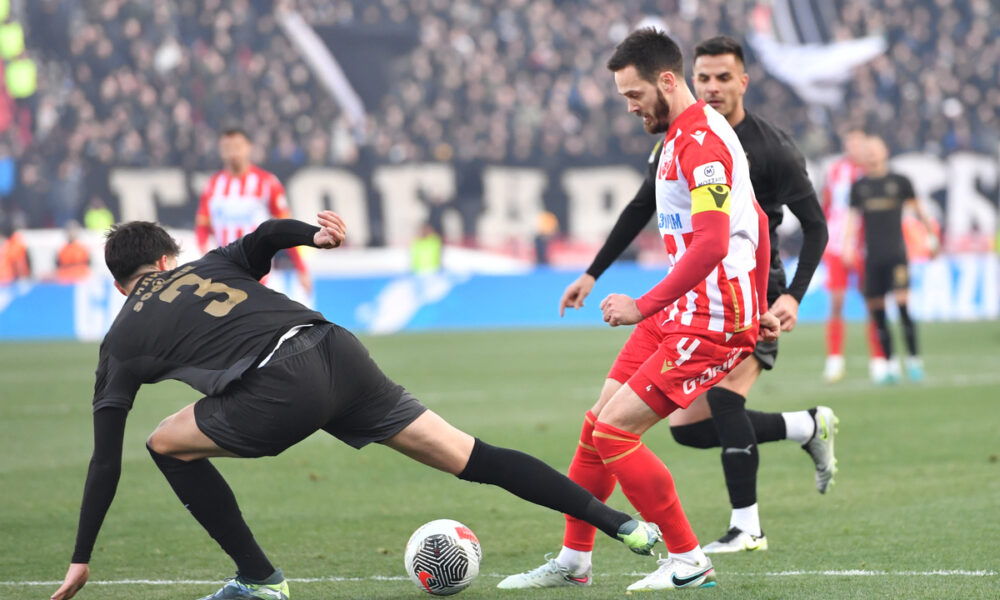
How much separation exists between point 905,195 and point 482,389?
4.41m

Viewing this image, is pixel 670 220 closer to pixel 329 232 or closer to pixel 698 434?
pixel 329 232

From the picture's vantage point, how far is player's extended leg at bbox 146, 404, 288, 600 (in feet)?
14.1

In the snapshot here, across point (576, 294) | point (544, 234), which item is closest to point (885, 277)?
point (576, 294)

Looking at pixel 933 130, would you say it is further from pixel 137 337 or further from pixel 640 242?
pixel 137 337

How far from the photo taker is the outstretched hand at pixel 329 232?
4305 mm

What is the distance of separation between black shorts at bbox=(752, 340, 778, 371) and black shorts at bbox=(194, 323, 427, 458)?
180 cm

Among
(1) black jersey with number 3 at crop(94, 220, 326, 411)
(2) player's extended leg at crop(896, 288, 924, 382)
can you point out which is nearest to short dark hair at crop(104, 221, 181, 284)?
(1) black jersey with number 3 at crop(94, 220, 326, 411)

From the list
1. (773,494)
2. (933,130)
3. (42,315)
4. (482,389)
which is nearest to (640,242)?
(933,130)

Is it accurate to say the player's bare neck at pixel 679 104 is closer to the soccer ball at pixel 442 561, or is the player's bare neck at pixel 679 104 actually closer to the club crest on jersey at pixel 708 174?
the club crest on jersey at pixel 708 174

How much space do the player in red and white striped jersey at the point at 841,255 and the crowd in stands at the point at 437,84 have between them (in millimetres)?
12080

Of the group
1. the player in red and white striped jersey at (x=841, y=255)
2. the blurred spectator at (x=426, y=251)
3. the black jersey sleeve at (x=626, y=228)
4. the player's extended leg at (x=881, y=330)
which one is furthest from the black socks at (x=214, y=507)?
the blurred spectator at (x=426, y=251)

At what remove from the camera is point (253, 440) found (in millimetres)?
4254

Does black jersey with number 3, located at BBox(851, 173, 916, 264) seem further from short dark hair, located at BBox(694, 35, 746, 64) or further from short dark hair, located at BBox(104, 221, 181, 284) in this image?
short dark hair, located at BBox(104, 221, 181, 284)

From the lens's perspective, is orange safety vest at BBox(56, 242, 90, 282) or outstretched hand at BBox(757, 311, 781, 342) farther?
orange safety vest at BBox(56, 242, 90, 282)
